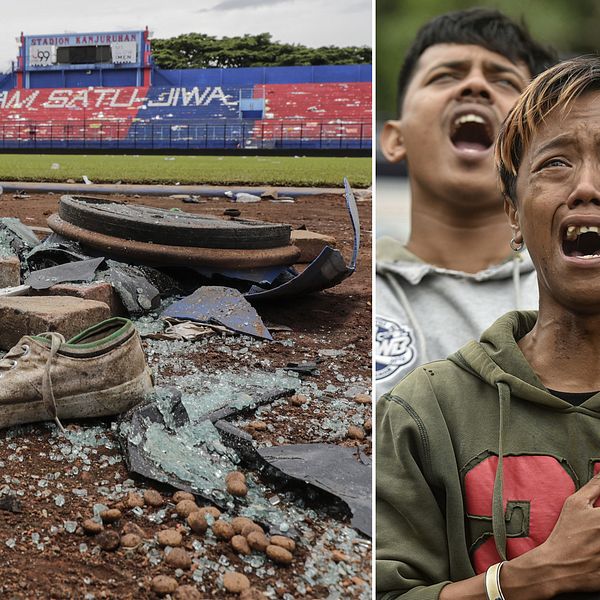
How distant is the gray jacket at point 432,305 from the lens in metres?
1.36

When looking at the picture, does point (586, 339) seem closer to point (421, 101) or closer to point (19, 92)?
point (421, 101)

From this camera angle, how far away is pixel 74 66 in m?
2.08

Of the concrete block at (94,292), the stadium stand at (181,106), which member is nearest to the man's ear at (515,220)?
the stadium stand at (181,106)

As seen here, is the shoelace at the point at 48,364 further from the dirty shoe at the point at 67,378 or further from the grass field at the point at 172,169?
the grass field at the point at 172,169

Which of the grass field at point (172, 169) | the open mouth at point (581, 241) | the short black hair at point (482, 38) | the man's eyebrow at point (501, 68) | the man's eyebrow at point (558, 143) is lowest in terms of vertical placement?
the open mouth at point (581, 241)

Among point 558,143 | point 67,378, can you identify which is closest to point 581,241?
point 558,143

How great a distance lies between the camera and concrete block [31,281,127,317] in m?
2.25

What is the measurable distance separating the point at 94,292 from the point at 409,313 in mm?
1151

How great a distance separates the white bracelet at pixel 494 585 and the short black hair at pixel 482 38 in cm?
81

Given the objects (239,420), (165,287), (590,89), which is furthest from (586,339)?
(165,287)

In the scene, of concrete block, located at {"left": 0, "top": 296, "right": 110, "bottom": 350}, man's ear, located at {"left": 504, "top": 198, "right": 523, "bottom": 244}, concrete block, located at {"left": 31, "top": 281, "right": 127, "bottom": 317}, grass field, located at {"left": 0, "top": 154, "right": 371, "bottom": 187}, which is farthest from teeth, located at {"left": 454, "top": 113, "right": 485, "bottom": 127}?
concrete block, located at {"left": 31, "top": 281, "right": 127, "bottom": 317}

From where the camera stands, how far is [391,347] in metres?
1.36

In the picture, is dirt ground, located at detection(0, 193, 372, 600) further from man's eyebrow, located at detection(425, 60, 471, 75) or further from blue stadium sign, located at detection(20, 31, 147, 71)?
man's eyebrow, located at detection(425, 60, 471, 75)

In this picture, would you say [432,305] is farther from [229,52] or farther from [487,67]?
[229,52]
